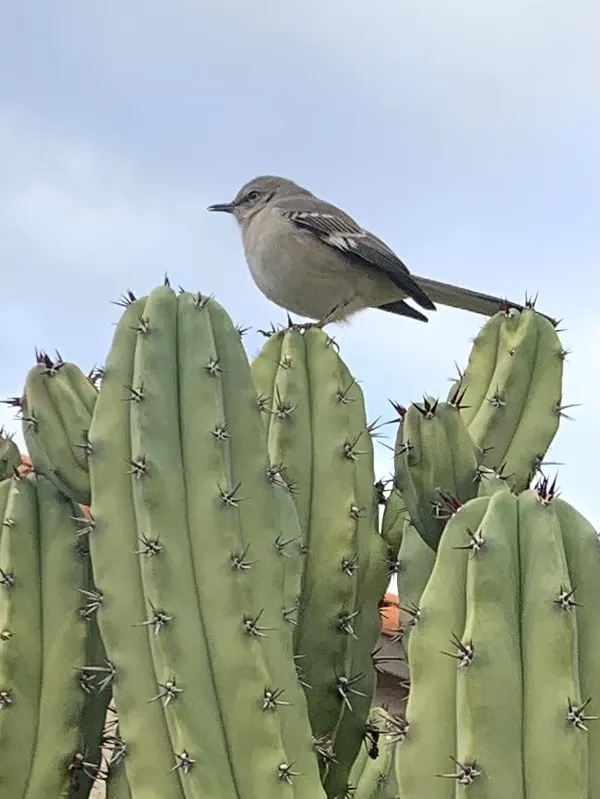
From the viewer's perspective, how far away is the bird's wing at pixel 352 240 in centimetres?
444

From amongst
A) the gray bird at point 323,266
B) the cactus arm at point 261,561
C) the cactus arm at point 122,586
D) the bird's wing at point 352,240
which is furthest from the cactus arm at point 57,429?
the bird's wing at point 352,240

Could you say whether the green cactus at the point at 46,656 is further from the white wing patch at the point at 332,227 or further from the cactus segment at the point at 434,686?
the white wing patch at the point at 332,227

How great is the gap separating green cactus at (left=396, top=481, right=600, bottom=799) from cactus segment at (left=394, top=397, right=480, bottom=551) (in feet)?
1.12

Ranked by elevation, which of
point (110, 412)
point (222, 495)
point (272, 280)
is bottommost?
point (222, 495)

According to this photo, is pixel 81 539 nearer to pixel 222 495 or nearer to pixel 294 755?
pixel 222 495

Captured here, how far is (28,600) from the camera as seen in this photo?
2.02 m

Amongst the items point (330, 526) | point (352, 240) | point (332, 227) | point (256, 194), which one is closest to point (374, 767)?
point (330, 526)

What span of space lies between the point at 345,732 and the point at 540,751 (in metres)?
0.82

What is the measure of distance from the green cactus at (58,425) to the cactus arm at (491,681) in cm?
86

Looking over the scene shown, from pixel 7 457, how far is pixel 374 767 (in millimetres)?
1202

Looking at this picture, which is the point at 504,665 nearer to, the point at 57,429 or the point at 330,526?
the point at 330,526

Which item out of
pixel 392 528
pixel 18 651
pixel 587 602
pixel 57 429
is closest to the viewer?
pixel 587 602

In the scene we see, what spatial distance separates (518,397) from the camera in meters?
2.48

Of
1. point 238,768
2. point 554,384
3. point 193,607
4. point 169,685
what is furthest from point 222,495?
point 554,384
